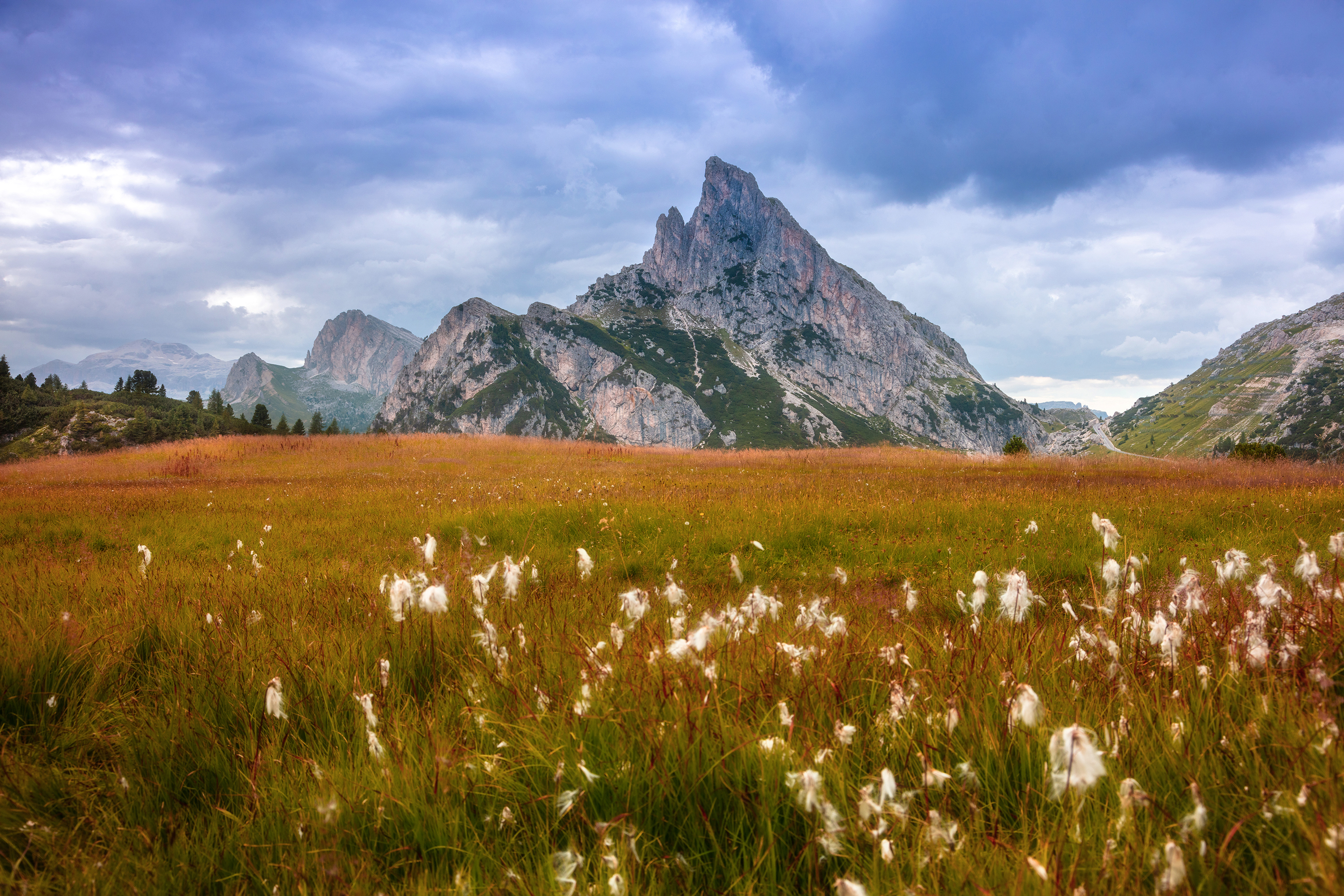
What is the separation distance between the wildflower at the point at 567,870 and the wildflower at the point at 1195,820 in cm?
178

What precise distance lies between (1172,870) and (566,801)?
1.72m

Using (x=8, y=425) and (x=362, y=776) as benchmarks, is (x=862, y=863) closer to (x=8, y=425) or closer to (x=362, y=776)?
(x=362, y=776)

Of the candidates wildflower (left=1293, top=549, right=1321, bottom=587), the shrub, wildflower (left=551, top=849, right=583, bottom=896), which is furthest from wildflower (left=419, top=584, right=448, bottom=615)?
the shrub

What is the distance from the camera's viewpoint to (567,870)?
1662 millimetres

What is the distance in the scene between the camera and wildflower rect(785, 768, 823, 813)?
5.67 ft

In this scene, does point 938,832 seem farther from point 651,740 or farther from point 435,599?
point 435,599

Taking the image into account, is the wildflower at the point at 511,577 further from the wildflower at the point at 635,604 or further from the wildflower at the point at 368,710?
the wildflower at the point at 368,710

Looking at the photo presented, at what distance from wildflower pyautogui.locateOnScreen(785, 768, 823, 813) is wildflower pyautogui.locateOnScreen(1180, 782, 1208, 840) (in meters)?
1.03

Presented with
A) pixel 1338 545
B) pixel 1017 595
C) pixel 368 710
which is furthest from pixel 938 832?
pixel 1338 545

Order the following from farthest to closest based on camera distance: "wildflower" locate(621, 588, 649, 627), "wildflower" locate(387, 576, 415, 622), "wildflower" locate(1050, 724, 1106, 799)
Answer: "wildflower" locate(387, 576, 415, 622), "wildflower" locate(621, 588, 649, 627), "wildflower" locate(1050, 724, 1106, 799)

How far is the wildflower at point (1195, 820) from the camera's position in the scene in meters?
1.57

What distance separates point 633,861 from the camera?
6.00ft

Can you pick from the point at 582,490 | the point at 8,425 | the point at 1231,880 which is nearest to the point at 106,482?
the point at 582,490

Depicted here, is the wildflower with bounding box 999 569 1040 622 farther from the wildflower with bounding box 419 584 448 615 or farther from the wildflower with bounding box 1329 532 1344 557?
the wildflower with bounding box 419 584 448 615
